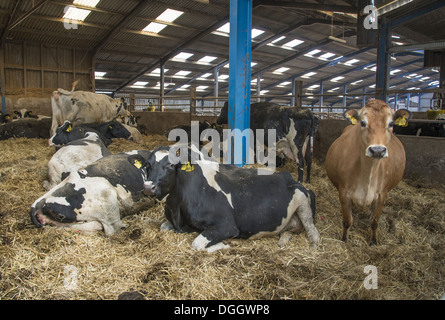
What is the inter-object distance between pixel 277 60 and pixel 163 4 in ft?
38.3

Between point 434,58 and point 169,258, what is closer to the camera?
point 169,258

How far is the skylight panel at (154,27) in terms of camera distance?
16.1 m

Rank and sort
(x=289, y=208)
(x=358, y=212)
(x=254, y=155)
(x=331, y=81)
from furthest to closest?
(x=331, y=81) < (x=254, y=155) < (x=358, y=212) < (x=289, y=208)

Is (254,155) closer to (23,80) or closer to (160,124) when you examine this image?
Answer: (160,124)

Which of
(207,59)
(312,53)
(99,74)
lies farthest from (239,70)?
(312,53)

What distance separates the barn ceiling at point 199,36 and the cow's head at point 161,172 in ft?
12.7

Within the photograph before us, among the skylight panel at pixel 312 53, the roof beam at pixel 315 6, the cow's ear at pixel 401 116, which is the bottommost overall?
the cow's ear at pixel 401 116

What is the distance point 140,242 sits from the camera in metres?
3.51

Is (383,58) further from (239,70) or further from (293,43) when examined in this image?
(293,43)

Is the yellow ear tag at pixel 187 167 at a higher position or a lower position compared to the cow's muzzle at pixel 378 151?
lower

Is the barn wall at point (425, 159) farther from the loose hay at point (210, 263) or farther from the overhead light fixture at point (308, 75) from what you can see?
the overhead light fixture at point (308, 75)

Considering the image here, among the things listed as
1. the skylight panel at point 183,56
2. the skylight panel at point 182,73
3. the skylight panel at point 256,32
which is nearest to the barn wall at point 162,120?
the skylight panel at point 183,56
